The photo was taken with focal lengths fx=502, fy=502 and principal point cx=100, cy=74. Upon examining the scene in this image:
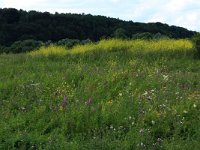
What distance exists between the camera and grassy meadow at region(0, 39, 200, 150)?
6.27 m

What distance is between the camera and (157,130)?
6648 mm

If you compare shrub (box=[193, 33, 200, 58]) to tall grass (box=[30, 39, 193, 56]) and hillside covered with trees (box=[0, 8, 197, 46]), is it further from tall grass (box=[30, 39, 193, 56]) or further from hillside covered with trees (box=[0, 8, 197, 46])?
hillside covered with trees (box=[0, 8, 197, 46])

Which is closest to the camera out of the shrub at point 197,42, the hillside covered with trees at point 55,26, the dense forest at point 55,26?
the shrub at point 197,42

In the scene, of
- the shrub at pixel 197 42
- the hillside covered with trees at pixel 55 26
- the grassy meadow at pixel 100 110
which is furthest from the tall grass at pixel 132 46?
the hillside covered with trees at pixel 55 26

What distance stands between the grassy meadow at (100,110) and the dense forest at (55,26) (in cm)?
3005

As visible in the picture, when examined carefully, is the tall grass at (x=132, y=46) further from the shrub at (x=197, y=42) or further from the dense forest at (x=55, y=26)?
the dense forest at (x=55, y=26)

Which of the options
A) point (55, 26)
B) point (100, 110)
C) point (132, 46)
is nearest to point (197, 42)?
point (132, 46)

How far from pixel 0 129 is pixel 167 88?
3.07 m

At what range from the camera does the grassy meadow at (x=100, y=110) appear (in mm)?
6266

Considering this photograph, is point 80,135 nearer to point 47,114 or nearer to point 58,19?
point 47,114

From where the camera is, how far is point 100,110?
24.1 feet

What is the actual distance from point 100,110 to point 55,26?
37.5 meters

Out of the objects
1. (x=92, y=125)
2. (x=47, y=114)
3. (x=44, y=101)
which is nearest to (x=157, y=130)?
(x=92, y=125)

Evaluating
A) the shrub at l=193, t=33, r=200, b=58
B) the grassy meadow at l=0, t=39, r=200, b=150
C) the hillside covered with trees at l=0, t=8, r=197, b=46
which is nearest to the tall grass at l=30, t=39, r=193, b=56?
the shrub at l=193, t=33, r=200, b=58
